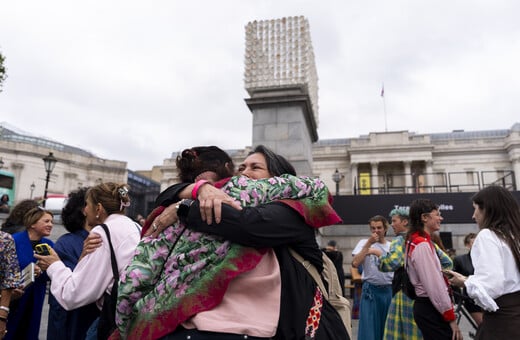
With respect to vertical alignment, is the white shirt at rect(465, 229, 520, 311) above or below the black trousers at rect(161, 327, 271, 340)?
above

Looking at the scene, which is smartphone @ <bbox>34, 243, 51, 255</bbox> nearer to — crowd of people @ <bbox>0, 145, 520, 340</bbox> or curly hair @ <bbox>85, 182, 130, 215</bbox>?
crowd of people @ <bbox>0, 145, 520, 340</bbox>

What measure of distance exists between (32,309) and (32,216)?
109 cm

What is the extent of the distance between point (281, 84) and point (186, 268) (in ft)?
26.6

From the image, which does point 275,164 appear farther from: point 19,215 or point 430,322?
point 19,215

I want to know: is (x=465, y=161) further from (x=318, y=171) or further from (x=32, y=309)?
(x=32, y=309)

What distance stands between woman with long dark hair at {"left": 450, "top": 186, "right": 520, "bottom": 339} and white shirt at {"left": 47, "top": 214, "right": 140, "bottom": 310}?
270cm

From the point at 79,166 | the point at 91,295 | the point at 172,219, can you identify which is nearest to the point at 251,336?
the point at 172,219

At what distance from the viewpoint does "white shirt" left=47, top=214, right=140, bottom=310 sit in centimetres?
239

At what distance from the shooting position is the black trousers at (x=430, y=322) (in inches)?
145

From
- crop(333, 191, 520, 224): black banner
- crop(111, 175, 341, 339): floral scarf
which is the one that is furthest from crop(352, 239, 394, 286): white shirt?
crop(333, 191, 520, 224): black banner

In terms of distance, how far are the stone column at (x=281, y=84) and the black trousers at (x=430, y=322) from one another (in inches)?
206

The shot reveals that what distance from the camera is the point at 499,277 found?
281 centimetres

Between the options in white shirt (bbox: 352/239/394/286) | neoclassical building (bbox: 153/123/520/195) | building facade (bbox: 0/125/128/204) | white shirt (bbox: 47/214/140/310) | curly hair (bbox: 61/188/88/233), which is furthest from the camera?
building facade (bbox: 0/125/128/204)

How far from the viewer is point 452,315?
364 centimetres
